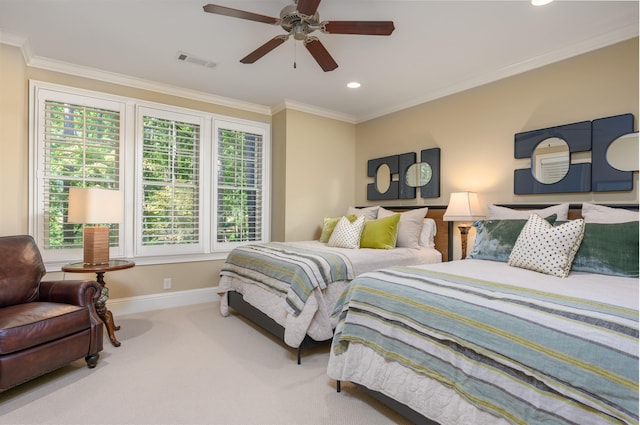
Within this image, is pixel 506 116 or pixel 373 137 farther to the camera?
pixel 373 137

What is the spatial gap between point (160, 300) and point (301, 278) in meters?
2.28

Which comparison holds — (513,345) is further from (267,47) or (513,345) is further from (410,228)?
(410,228)

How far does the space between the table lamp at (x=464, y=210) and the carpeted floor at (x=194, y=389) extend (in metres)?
1.79

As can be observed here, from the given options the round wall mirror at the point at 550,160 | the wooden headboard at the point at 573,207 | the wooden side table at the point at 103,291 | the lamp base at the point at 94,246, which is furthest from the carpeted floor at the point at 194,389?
the round wall mirror at the point at 550,160

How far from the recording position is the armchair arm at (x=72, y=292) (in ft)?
8.30

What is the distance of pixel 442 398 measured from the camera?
152cm

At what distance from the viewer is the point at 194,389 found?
2.24 m

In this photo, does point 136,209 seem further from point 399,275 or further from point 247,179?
point 399,275

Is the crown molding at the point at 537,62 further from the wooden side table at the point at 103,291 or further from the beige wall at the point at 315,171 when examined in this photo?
the wooden side table at the point at 103,291

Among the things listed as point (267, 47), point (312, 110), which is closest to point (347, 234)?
point (267, 47)

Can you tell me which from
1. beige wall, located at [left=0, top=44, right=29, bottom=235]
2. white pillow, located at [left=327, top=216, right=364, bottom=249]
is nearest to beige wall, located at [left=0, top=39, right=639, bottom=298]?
beige wall, located at [left=0, top=44, right=29, bottom=235]

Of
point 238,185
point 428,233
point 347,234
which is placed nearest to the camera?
point 347,234

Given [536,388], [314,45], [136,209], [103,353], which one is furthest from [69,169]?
[536,388]

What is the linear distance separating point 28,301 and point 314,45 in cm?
287
